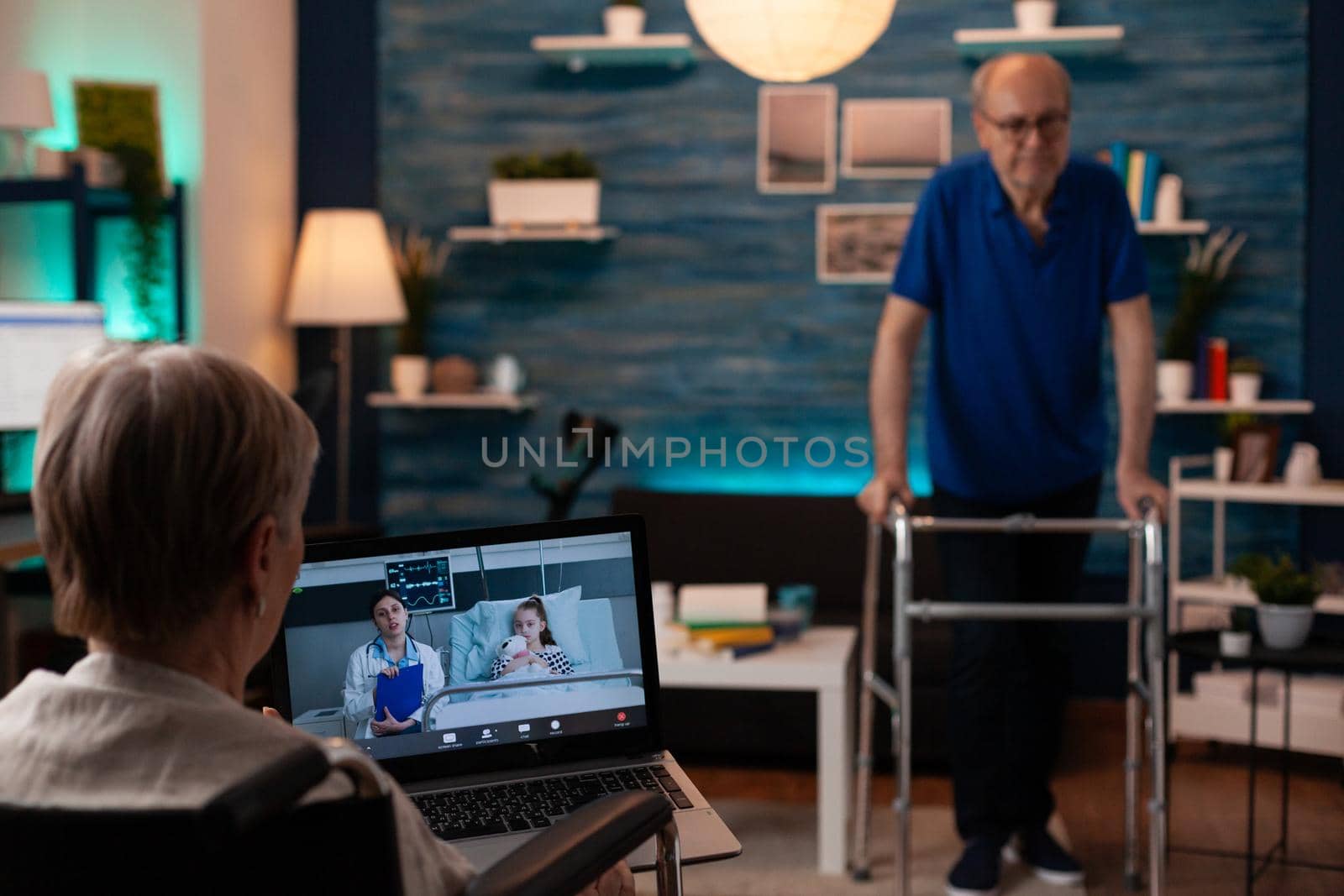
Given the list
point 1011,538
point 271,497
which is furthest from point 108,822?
point 1011,538

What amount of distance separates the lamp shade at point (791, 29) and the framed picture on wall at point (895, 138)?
4.37 ft

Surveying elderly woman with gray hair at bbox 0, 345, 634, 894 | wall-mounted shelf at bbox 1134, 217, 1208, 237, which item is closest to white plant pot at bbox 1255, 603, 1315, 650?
wall-mounted shelf at bbox 1134, 217, 1208, 237

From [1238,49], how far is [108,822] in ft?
14.4

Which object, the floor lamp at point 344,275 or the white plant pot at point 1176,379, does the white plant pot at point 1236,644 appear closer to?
the white plant pot at point 1176,379

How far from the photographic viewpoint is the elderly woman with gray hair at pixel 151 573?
888 mm

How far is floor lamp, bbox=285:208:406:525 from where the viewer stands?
14.8 feet

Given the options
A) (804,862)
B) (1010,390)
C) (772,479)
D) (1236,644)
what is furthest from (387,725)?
(772,479)

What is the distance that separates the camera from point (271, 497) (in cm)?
97

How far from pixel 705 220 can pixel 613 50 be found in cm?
64

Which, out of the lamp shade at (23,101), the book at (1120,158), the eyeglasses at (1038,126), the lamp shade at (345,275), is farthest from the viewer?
the lamp shade at (345,275)

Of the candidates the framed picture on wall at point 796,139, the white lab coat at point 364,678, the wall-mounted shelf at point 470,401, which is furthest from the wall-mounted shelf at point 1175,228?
the white lab coat at point 364,678

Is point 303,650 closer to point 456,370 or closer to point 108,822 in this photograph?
point 108,822

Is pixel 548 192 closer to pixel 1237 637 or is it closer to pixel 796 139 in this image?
pixel 796 139

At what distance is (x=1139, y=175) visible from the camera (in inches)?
171
